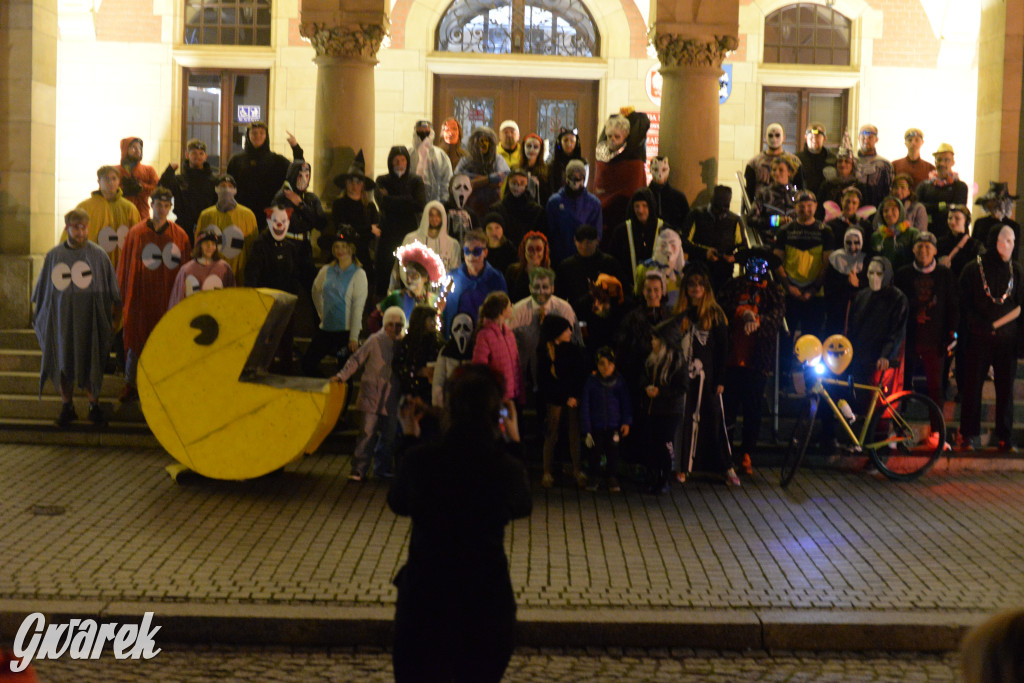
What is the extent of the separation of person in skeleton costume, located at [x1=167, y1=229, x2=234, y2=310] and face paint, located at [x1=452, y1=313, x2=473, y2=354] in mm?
2308

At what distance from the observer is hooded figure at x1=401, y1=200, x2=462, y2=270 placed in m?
11.1

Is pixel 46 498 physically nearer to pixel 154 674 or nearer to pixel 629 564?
pixel 154 674

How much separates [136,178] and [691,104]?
6.16m

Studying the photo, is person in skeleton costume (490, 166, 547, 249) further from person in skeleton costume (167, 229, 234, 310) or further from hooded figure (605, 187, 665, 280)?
person in skeleton costume (167, 229, 234, 310)

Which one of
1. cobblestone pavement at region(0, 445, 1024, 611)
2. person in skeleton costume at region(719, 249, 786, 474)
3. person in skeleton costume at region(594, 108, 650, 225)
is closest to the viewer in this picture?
cobblestone pavement at region(0, 445, 1024, 611)

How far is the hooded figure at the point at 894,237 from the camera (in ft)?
37.6

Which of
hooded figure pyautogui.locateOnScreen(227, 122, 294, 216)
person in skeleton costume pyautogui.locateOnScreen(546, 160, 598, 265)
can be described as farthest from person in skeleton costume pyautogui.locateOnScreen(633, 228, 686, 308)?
hooded figure pyautogui.locateOnScreen(227, 122, 294, 216)

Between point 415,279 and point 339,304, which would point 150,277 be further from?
point 415,279

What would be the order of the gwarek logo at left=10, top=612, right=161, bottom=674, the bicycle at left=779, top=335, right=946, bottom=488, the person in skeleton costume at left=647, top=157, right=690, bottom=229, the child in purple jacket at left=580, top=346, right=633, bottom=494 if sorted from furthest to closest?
the person in skeleton costume at left=647, top=157, right=690, bottom=229, the bicycle at left=779, top=335, right=946, bottom=488, the child in purple jacket at left=580, top=346, right=633, bottom=494, the gwarek logo at left=10, top=612, right=161, bottom=674

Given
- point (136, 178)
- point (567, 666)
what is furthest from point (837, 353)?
point (136, 178)

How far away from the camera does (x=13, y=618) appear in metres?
6.36

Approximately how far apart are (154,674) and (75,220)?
626 centimetres

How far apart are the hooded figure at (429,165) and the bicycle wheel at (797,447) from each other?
4361 mm

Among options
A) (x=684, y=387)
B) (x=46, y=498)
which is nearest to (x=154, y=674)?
(x=46, y=498)
